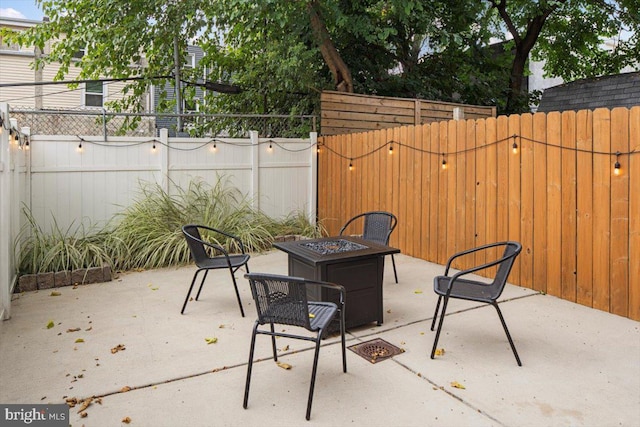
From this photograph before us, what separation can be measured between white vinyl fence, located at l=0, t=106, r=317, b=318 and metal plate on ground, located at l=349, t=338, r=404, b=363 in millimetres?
3745

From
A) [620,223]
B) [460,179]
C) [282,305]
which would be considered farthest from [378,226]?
[282,305]

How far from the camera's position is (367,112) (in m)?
7.98

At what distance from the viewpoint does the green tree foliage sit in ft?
27.9

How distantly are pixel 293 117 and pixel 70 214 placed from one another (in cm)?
412

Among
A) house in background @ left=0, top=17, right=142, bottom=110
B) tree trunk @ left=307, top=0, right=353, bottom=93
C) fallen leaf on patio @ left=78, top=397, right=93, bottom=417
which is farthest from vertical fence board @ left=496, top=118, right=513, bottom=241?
house in background @ left=0, top=17, right=142, bottom=110

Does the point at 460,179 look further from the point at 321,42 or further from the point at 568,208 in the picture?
the point at 321,42

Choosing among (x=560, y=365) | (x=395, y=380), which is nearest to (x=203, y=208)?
(x=395, y=380)

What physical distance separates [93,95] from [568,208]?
13630mm

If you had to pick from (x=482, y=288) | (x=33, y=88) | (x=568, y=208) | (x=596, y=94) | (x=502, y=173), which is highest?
(x=33, y=88)

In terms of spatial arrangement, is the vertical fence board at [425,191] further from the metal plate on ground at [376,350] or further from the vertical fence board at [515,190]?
the metal plate on ground at [376,350]

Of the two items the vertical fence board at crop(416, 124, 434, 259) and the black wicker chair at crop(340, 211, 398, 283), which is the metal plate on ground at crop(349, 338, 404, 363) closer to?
the black wicker chair at crop(340, 211, 398, 283)

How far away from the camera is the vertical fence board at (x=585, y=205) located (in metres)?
3.99

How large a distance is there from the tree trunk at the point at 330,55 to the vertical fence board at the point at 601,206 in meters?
5.66

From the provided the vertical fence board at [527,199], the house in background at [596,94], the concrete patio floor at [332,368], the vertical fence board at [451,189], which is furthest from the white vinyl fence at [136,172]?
the house in background at [596,94]
